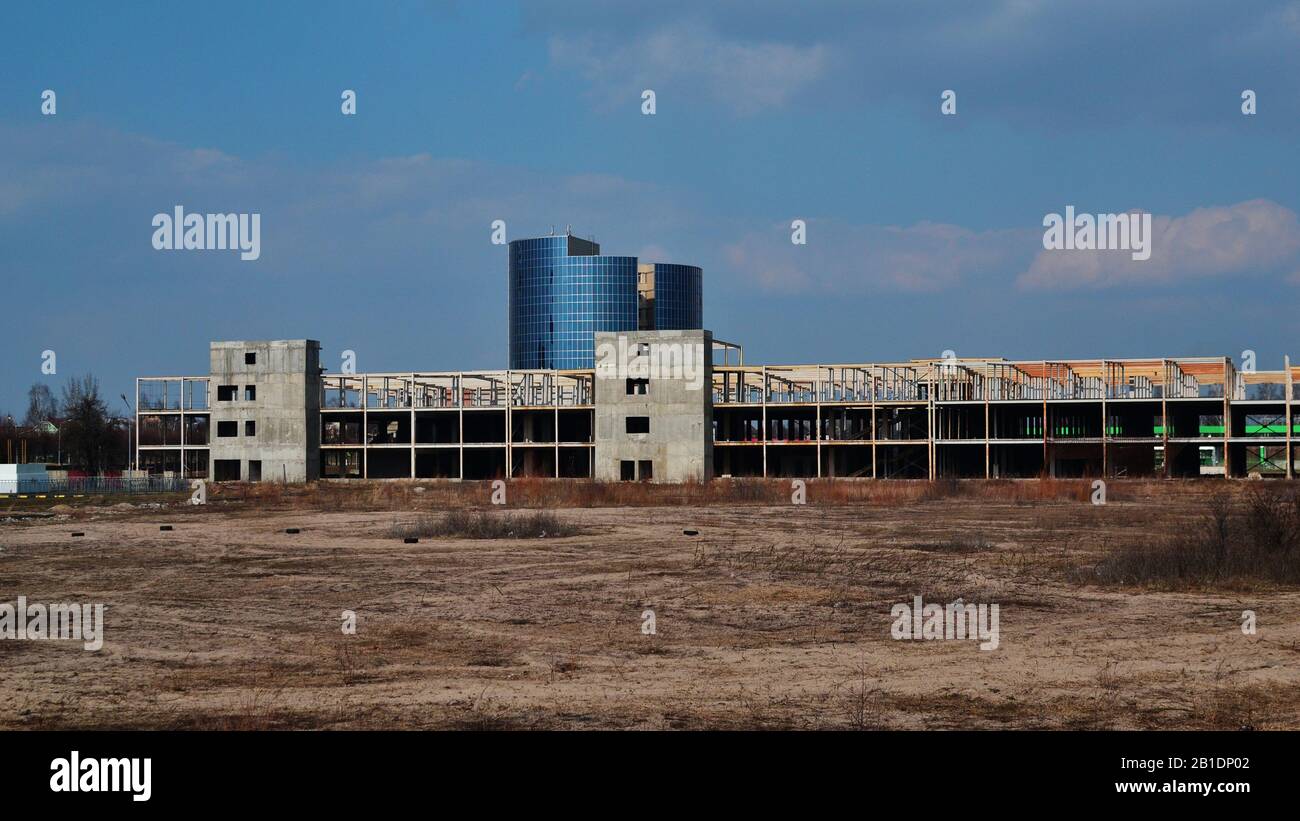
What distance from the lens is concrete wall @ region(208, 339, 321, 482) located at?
83.1 meters

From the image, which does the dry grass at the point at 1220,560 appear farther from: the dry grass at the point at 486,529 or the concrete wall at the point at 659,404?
the concrete wall at the point at 659,404

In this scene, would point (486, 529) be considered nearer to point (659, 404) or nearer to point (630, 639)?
point (630, 639)

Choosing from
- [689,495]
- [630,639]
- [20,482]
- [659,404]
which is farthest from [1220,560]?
[20,482]

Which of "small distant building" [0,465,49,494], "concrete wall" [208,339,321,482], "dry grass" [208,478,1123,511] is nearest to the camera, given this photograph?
"dry grass" [208,478,1123,511]

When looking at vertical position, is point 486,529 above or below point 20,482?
below

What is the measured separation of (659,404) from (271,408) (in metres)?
26.5

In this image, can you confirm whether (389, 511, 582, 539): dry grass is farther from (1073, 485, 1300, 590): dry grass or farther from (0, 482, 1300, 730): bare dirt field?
(1073, 485, 1300, 590): dry grass

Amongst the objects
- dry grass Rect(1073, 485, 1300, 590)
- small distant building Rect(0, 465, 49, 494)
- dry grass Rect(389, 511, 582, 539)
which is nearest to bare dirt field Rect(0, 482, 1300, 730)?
dry grass Rect(1073, 485, 1300, 590)

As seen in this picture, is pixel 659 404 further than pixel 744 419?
No

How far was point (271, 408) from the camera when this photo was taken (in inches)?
3295

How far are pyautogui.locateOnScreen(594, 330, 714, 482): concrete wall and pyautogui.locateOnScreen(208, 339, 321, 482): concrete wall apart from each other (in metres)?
20.2

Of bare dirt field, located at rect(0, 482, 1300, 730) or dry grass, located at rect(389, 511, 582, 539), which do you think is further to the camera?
dry grass, located at rect(389, 511, 582, 539)
